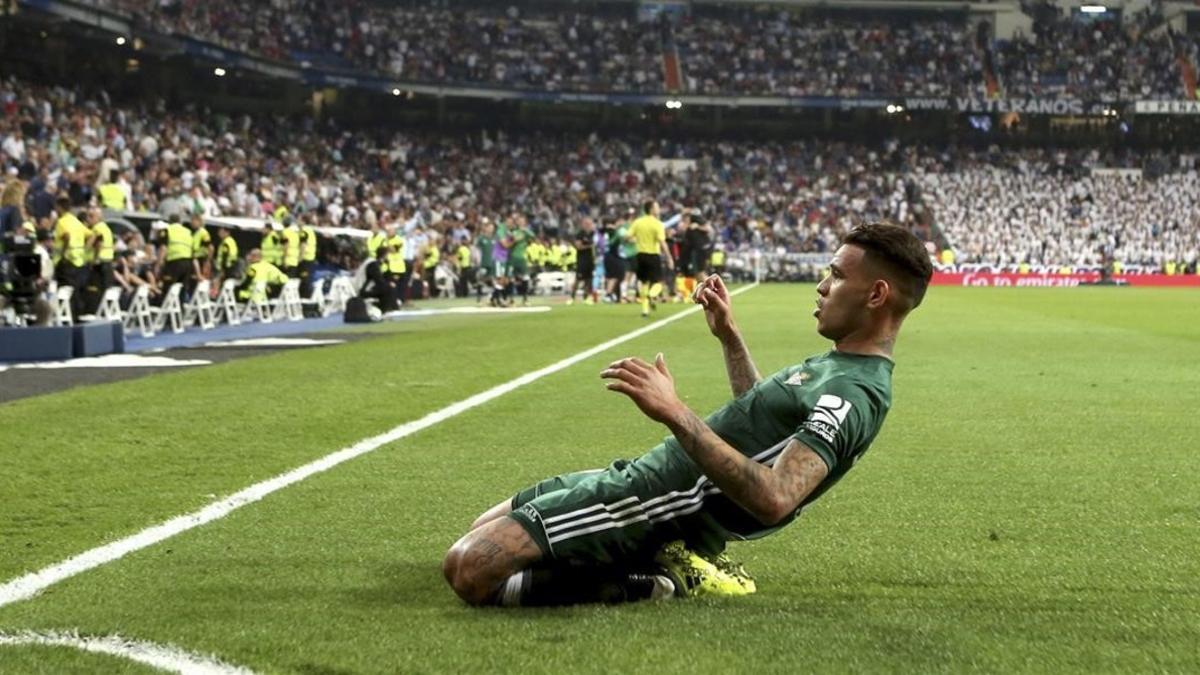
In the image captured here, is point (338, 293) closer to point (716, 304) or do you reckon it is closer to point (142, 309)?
point (142, 309)

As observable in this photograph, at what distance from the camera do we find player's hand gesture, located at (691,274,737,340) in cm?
474


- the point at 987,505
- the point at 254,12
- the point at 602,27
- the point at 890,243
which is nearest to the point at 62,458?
the point at 987,505

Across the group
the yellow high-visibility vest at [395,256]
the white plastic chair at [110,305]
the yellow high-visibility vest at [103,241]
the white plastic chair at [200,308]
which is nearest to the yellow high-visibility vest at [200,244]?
the white plastic chair at [200,308]

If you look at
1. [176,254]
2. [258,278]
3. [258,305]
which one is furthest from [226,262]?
[176,254]

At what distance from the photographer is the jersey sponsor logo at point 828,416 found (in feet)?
13.0

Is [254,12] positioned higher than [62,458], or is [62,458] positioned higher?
[254,12]

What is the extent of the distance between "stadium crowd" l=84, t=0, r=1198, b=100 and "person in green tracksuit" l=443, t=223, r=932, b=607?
183 feet

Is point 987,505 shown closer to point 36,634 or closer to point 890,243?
point 890,243

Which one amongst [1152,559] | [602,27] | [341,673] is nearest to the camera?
[341,673]

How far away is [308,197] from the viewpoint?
135 ft

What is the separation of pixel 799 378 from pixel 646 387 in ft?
2.74

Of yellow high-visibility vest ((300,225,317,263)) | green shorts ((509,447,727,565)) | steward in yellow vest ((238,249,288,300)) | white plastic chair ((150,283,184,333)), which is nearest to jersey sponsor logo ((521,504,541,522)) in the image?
green shorts ((509,447,727,565))

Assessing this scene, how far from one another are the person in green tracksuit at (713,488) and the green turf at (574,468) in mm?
127

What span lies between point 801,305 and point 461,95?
105 ft
